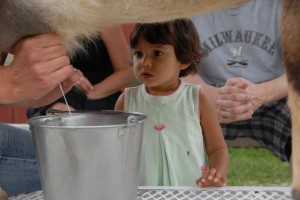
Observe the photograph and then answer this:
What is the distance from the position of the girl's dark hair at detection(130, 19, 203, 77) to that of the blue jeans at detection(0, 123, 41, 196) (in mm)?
615

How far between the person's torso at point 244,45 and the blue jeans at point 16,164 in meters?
1.22

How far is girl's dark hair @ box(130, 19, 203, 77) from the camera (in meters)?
2.49

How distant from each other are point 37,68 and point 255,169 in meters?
3.17

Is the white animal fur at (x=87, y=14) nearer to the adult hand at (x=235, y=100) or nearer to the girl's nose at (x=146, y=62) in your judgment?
the girl's nose at (x=146, y=62)

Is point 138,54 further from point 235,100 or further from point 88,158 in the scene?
point 88,158

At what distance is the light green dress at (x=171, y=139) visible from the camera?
2.48 meters

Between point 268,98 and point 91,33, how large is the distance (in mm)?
1360

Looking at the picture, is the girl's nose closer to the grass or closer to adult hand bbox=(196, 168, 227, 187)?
adult hand bbox=(196, 168, 227, 187)

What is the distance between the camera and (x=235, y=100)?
2854 mm

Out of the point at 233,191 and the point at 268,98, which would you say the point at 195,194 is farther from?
the point at 268,98

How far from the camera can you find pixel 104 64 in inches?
139

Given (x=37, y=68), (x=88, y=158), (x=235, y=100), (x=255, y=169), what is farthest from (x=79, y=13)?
(x=255, y=169)

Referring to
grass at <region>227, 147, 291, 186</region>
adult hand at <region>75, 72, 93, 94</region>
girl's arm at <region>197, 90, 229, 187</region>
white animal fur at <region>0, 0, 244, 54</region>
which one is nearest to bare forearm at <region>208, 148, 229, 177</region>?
girl's arm at <region>197, 90, 229, 187</region>

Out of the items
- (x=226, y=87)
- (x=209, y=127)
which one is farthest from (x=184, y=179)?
(x=226, y=87)
